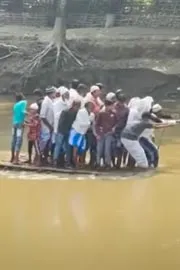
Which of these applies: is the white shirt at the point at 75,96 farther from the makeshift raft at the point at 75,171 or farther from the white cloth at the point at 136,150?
the makeshift raft at the point at 75,171

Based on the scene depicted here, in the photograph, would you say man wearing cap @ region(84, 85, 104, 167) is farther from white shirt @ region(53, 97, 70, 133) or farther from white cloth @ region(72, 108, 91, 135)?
white shirt @ region(53, 97, 70, 133)

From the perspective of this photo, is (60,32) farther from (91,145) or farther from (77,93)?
(91,145)

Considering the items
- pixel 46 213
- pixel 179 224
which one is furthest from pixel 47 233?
pixel 179 224

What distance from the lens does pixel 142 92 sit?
26.3 m

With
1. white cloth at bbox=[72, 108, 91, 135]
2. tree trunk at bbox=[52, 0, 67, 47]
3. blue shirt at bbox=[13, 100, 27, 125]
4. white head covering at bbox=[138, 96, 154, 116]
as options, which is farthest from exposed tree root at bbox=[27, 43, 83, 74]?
white cloth at bbox=[72, 108, 91, 135]

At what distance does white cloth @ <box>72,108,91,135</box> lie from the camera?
490 inches

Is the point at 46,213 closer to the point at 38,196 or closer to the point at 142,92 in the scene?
the point at 38,196

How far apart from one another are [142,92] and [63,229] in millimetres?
17422

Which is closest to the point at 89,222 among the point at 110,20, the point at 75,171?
the point at 75,171

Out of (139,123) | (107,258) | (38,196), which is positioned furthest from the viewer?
(139,123)

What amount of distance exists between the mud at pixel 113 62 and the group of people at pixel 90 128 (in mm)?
13506

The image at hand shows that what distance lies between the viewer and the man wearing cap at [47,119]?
500 inches

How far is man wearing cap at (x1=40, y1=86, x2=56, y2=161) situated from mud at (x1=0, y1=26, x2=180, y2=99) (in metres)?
13.7

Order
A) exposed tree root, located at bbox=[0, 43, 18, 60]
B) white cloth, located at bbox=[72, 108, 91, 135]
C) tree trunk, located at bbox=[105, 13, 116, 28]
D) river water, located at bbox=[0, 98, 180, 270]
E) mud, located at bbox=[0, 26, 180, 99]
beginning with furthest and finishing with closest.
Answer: tree trunk, located at bbox=[105, 13, 116, 28] < exposed tree root, located at bbox=[0, 43, 18, 60] < mud, located at bbox=[0, 26, 180, 99] < white cloth, located at bbox=[72, 108, 91, 135] < river water, located at bbox=[0, 98, 180, 270]
